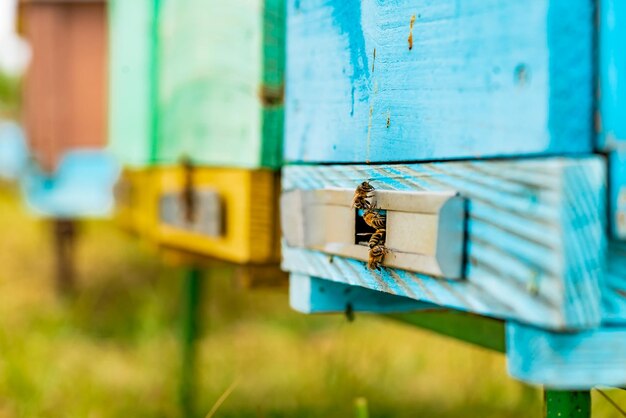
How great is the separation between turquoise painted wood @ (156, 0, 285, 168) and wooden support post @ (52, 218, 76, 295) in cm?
261

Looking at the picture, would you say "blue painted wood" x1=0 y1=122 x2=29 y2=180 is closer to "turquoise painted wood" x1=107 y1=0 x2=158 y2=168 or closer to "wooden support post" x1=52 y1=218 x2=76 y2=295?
"wooden support post" x1=52 y1=218 x2=76 y2=295

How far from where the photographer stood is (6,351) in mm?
2934

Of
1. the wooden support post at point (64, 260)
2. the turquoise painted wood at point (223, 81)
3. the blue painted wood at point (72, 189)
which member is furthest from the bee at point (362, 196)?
the wooden support post at point (64, 260)

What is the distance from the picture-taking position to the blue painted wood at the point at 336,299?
1.37 metres

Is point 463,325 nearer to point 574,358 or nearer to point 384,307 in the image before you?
point 384,307

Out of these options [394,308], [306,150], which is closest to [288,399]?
[394,308]

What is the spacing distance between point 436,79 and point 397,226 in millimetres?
184

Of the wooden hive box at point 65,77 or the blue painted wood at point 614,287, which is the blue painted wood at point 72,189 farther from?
the blue painted wood at point 614,287

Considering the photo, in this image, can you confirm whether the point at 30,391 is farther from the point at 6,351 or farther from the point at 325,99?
the point at 325,99

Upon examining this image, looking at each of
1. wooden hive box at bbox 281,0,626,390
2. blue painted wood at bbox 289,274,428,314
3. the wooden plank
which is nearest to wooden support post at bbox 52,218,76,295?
the wooden plank

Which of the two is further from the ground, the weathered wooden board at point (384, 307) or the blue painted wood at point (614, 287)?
the blue painted wood at point (614, 287)

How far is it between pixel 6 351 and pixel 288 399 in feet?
3.05

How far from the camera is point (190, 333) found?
2.96 metres

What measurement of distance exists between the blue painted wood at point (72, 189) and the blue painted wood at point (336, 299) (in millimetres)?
2951
